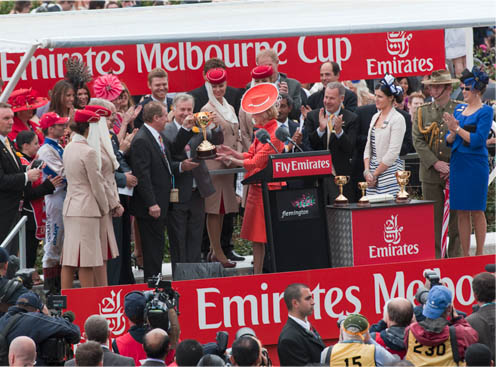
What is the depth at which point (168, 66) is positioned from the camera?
1153cm

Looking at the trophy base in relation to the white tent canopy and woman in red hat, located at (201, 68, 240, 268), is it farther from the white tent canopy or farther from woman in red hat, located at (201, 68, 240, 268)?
the white tent canopy

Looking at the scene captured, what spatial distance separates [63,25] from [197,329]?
3378 mm

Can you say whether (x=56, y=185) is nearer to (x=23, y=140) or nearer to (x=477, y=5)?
(x=23, y=140)

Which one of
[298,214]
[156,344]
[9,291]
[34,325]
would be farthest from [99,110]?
[156,344]

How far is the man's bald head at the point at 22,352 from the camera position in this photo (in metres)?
6.73

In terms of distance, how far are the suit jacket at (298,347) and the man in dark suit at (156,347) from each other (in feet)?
3.44

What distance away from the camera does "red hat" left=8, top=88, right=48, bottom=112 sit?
1069 centimetres

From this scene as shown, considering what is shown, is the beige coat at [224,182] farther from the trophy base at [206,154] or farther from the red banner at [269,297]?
the red banner at [269,297]

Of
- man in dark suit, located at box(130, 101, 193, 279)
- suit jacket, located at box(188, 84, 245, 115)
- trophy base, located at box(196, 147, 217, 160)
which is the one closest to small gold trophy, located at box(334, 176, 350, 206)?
trophy base, located at box(196, 147, 217, 160)

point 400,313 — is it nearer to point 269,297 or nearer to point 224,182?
point 269,297

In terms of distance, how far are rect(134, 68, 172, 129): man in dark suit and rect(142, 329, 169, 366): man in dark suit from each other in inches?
178

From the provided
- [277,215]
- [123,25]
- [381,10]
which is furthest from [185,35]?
[381,10]

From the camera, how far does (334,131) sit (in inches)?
418

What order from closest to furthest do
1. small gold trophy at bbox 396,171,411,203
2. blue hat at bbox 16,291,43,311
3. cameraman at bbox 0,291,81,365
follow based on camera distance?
cameraman at bbox 0,291,81,365, blue hat at bbox 16,291,43,311, small gold trophy at bbox 396,171,411,203
